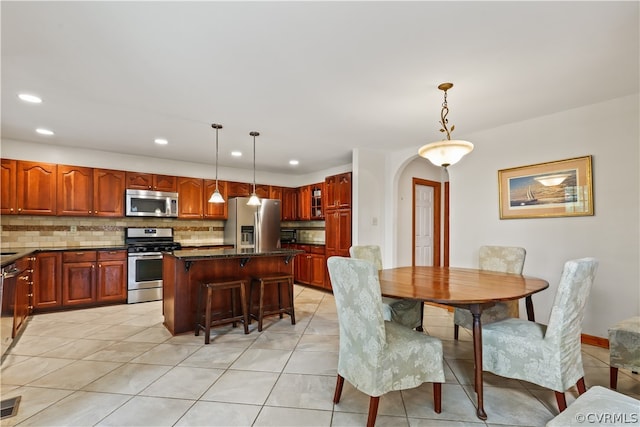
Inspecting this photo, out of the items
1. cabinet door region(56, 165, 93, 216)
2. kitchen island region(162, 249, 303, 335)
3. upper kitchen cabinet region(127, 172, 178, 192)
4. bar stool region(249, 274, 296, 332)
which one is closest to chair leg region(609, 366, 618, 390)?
bar stool region(249, 274, 296, 332)

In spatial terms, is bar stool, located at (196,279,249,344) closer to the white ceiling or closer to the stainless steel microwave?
the white ceiling

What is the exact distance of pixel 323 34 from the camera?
74.3 inches

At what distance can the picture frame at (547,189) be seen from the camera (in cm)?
301

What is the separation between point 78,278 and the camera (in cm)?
418

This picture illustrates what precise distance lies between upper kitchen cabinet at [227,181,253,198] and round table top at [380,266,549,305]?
387cm

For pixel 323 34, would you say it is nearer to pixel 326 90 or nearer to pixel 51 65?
pixel 326 90

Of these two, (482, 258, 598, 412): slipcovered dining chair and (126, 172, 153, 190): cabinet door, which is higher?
(126, 172, 153, 190): cabinet door

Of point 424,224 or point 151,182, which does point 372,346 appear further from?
point 151,182

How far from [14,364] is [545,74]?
4802 millimetres

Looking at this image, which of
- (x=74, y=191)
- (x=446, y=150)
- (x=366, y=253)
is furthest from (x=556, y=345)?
(x=74, y=191)

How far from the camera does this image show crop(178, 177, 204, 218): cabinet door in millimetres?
5219

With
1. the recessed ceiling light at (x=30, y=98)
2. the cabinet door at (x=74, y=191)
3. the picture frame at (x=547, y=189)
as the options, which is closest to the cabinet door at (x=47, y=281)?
the cabinet door at (x=74, y=191)

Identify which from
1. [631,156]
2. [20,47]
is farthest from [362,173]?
[20,47]

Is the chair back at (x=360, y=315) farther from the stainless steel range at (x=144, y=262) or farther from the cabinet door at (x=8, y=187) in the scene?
the cabinet door at (x=8, y=187)
